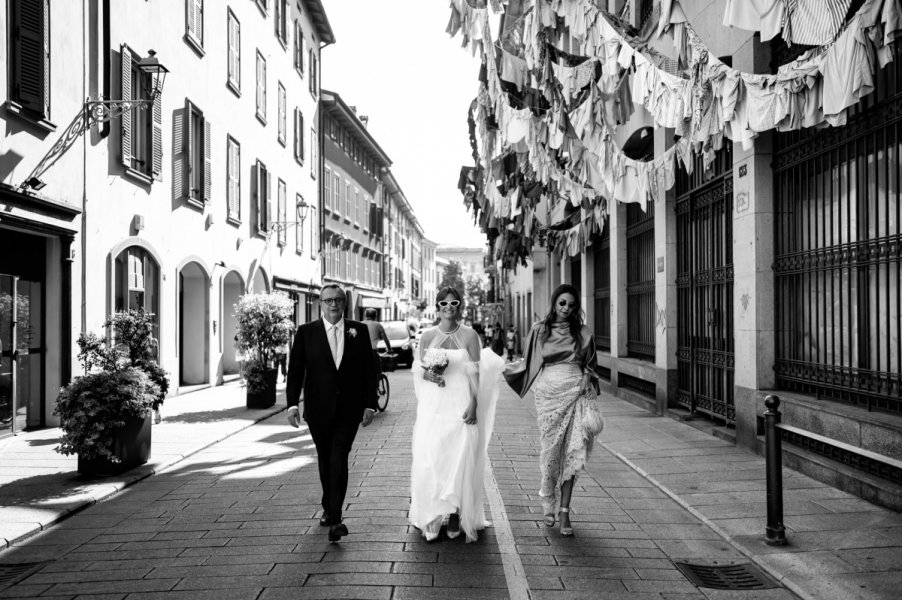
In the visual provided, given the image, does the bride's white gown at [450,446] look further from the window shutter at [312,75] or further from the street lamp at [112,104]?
the window shutter at [312,75]

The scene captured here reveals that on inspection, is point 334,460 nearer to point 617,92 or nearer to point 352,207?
point 617,92

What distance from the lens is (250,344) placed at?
576 inches

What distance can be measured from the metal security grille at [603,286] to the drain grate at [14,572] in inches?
575

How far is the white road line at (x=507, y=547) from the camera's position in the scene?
4.58m

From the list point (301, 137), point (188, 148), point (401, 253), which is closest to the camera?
point (188, 148)

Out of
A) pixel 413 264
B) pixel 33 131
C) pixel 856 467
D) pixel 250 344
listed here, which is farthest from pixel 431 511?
pixel 413 264

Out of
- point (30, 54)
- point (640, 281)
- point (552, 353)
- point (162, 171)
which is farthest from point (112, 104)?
point (640, 281)

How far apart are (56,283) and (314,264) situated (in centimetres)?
2015

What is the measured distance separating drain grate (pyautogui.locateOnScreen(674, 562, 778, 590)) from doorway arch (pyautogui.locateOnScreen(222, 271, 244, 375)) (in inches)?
709

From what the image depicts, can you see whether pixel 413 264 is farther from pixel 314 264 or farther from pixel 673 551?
pixel 673 551

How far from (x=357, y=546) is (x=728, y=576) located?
2.44 m

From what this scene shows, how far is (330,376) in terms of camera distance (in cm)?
580

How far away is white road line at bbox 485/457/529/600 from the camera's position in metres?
4.58

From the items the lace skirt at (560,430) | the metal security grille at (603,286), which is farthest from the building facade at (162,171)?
the metal security grille at (603,286)
